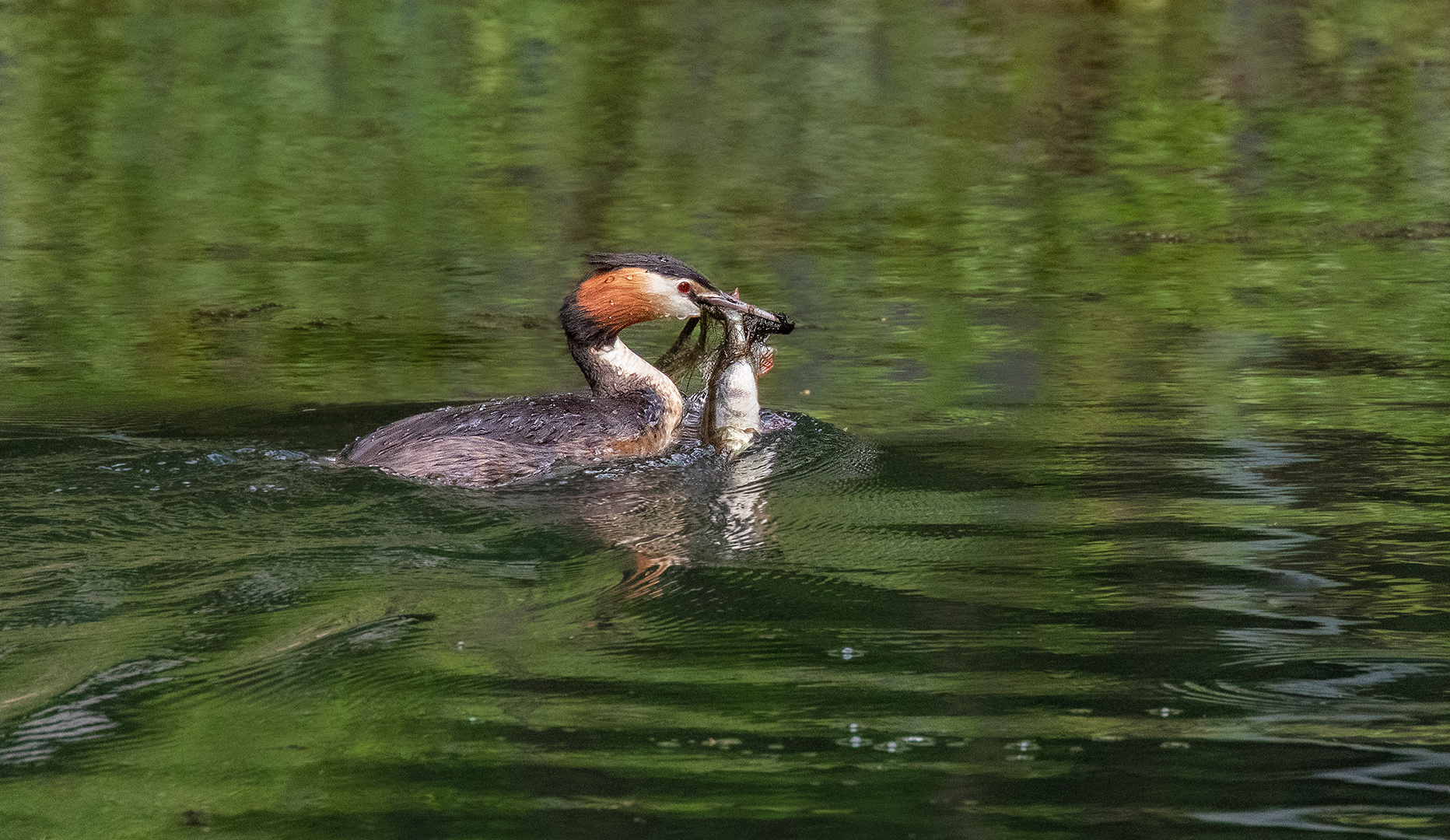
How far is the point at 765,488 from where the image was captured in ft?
21.4

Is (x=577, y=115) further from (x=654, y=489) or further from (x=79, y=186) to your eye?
(x=654, y=489)

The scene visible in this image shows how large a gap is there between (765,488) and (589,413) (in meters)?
0.92

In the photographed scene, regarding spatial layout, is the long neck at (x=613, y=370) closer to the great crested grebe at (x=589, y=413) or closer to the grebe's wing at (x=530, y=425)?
the great crested grebe at (x=589, y=413)

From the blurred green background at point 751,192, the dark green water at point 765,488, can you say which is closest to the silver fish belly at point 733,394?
the dark green water at point 765,488

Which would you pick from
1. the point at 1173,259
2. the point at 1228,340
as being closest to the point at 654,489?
the point at 1228,340

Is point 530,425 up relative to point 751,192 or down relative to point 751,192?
down

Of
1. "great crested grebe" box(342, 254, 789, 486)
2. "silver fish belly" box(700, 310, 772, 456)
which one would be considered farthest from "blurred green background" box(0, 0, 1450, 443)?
"great crested grebe" box(342, 254, 789, 486)

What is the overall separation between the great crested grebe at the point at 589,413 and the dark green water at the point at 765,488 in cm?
19

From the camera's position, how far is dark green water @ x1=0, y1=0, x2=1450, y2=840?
3754 mm

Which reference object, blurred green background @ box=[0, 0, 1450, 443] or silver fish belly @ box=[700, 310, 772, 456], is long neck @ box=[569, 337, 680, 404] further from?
blurred green background @ box=[0, 0, 1450, 443]

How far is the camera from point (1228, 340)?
9.20m

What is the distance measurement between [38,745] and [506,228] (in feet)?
31.5

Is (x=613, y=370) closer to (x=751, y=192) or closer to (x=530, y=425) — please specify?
(x=530, y=425)

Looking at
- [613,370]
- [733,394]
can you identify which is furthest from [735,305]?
[613,370]
